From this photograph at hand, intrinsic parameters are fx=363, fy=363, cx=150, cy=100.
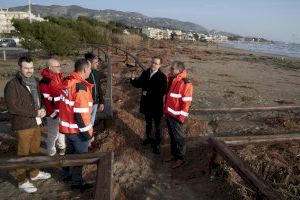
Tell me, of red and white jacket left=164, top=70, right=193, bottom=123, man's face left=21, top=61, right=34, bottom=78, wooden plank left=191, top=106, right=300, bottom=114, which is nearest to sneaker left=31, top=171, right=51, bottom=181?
man's face left=21, top=61, right=34, bottom=78

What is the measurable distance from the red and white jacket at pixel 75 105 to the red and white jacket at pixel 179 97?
1568 millimetres

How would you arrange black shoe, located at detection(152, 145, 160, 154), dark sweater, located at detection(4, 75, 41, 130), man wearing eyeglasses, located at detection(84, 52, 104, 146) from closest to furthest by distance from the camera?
dark sweater, located at detection(4, 75, 41, 130)
man wearing eyeglasses, located at detection(84, 52, 104, 146)
black shoe, located at detection(152, 145, 160, 154)

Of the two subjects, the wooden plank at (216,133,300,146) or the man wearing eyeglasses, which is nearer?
the wooden plank at (216,133,300,146)

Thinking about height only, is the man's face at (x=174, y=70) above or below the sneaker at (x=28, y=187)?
above

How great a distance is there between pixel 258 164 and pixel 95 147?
2925 millimetres

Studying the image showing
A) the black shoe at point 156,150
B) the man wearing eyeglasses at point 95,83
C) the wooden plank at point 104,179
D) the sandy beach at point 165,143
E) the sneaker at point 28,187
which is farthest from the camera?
the black shoe at point 156,150

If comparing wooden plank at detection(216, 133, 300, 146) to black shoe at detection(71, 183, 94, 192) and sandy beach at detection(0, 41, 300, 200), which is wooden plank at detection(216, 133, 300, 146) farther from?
black shoe at detection(71, 183, 94, 192)

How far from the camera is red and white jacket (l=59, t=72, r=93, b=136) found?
4.58m

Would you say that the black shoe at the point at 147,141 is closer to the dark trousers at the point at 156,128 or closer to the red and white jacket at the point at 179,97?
the dark trousers at the point at 156,128

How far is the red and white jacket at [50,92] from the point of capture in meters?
5.61

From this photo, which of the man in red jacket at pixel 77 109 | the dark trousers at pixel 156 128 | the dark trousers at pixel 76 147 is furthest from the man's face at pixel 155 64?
the dark trousers at pixel 76 147

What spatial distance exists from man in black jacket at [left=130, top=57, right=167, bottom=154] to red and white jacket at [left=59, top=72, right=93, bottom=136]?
179 centimetres

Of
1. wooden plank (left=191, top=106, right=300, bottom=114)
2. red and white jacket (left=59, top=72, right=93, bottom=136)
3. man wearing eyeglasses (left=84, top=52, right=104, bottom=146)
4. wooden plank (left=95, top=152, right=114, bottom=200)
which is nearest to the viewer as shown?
wooden plank (left=95, top=152, right=114, bottom=200)

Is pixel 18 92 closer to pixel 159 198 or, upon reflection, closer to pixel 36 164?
pixel 36 164
